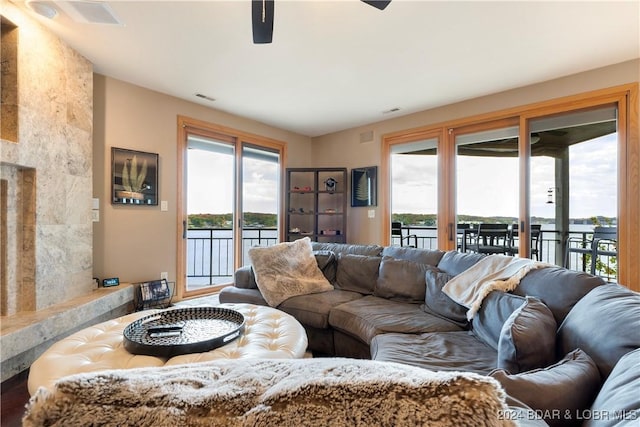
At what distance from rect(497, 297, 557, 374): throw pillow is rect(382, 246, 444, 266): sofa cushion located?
1388 millimetres

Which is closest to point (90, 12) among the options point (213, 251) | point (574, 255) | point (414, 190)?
point (213, 251)

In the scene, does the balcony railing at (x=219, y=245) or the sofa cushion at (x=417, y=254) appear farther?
the balcony railing at (x=219, y=245)

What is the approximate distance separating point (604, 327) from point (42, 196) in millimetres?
3555

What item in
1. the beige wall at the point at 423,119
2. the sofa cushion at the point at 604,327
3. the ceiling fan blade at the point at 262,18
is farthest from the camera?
the beige wall at the point at 423,119

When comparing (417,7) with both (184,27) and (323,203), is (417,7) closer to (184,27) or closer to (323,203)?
(184,27)

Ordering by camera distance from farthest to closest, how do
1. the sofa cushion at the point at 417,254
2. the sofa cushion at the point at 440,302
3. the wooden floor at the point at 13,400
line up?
the sofa cushion at the point at 417,254, the sofa cushion at the point at 440,302, the wooden floor at the point at 13,400

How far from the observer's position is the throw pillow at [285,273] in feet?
8.91

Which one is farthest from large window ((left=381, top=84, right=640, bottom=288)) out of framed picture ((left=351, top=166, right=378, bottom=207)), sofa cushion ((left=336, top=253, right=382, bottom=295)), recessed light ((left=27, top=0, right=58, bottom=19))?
recessed light ((left=27, top=0, right=58, bottom=19))

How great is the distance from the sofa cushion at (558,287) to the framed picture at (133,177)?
3584 millimetres

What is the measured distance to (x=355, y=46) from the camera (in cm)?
246

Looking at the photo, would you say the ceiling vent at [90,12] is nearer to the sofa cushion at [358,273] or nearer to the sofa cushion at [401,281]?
the sofa cushion at [358,273]

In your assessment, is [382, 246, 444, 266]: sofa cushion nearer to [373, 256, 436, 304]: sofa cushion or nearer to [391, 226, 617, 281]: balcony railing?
[373, 256, 436, 304]: sofa cushion

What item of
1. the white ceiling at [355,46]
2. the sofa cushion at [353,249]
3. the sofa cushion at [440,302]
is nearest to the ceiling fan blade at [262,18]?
the white ceiling at [355,46]

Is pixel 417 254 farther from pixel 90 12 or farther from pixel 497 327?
pixel 90 12
